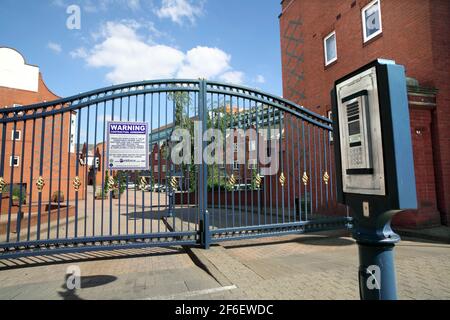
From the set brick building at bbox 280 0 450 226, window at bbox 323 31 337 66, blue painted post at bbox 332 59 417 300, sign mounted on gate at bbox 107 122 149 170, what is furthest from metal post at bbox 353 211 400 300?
window at bbox 323 31 337 66

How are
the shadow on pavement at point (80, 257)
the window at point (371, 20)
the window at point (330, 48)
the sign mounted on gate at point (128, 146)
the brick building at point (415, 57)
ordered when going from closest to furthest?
1. the shadow on pavement at point (80, 257)
2. the sign mounted on gate at point (128, 146)
3. the brick building at point (415, 57)
4. the window at point (371, 20)
5. the window at point (330, 48)

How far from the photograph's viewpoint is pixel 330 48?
11312mm

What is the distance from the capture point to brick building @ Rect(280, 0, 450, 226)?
6754 millimetres

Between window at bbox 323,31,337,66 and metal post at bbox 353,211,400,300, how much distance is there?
10514 mm

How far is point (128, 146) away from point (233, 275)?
3.01m

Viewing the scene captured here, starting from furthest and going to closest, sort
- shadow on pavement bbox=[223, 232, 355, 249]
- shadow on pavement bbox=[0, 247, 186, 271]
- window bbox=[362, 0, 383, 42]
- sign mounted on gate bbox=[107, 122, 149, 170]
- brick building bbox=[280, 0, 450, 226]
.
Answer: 1. window bbox=[362, 0, 383, 42]
2. brick building bbox=[280, 0, 450, 226]
3. shadow on pavement bbox=[223, 232, 355, 249]
4. sign mounted on gate bbox=[107, 122, 149, 170]
5. shadow on pavement bbox=[0, 247, 186, 271]

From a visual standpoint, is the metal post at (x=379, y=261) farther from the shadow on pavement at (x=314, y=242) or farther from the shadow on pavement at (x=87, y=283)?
the shadow on pavement at (x=314, y=242)

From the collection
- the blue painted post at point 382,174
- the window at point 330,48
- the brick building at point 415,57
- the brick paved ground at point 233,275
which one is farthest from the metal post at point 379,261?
the window at point 330,48

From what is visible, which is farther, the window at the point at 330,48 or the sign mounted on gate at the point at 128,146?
the window at the point at 330,48

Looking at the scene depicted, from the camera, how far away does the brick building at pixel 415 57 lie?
6.75 meters

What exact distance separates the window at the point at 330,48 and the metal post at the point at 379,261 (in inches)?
414

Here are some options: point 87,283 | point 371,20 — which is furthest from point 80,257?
point 371,20

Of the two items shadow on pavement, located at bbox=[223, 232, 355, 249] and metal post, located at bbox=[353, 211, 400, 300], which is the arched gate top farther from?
metal post, located at bbox=[353, 211, 400, 300]
